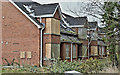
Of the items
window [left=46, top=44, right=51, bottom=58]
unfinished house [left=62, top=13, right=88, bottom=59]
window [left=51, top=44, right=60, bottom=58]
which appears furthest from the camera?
unfinished house [left=62, top=13, right=88, bottom=59]

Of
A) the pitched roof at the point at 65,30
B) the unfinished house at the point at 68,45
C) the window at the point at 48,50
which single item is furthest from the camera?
the pitched roof at the point at 65,30

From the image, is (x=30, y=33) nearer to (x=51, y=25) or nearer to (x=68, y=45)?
(x=51, y=25)

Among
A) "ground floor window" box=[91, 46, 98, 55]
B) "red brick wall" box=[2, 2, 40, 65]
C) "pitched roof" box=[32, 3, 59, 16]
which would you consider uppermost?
"pitched roof" box=[32, 3, 59, 16]

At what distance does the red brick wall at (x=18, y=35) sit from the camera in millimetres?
20422

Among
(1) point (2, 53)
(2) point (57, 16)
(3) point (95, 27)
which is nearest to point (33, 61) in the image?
(1) point (2, 53)

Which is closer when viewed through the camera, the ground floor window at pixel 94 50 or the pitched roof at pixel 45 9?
the pitched roof at pixel 45 9

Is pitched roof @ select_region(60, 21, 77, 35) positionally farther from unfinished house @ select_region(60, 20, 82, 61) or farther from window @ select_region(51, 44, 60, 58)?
window @ select_region(51, 44, 60, 58)

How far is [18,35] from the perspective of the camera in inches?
830

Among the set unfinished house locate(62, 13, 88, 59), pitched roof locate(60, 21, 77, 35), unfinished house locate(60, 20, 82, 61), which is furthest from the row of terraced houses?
unfinished house locate(62, 13, 88, 59)

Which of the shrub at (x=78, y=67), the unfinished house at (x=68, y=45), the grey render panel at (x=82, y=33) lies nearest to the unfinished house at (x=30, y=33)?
the unfinished house at (x=68, y=45)

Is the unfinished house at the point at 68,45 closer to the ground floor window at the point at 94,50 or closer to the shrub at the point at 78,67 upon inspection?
the ground floor window at the point at 94,50

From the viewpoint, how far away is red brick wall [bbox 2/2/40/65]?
2042cm

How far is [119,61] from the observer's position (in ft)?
61.9

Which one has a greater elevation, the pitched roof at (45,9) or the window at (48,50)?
the pitched roof at (45,9)
